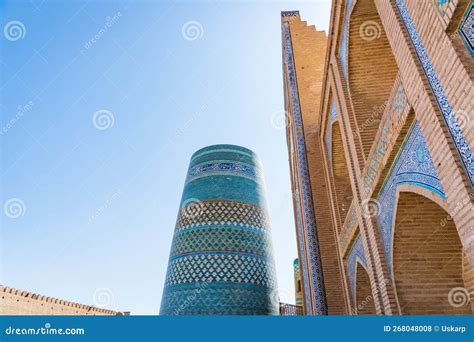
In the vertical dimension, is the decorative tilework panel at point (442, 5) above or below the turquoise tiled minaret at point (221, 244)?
below

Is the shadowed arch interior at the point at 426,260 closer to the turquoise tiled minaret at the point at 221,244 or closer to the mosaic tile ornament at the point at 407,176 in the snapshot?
the mosaic tile ornament at the point at 407,176

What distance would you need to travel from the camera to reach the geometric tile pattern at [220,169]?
737cm

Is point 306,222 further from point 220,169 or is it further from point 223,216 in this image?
point 220,169

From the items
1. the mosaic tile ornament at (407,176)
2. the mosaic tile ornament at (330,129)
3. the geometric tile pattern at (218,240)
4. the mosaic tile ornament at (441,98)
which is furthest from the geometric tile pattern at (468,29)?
the geometric tile pattern at (218,240)

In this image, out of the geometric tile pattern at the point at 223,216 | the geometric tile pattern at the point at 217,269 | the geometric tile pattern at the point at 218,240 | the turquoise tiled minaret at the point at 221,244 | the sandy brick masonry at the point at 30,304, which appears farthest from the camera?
the geometric tile pattern at the point at 223,216

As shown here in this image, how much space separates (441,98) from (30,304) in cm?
513

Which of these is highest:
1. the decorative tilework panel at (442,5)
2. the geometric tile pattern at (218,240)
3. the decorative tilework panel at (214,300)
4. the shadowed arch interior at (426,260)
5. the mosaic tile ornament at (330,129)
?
the mosaic tile ornament at (330,129)

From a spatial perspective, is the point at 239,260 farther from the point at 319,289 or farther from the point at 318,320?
the point at 318,320

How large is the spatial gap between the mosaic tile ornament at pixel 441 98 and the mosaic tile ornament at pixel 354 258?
7.48 ft

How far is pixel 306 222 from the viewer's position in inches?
227

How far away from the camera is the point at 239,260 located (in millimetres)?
6328

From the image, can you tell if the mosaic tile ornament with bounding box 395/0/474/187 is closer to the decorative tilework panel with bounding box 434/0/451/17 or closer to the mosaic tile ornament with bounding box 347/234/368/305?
the decorative tilework panel with bounding box 434/0/451/17

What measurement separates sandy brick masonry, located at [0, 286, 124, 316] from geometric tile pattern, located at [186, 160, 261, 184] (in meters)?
3.18

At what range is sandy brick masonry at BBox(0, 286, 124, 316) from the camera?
13.8ft
